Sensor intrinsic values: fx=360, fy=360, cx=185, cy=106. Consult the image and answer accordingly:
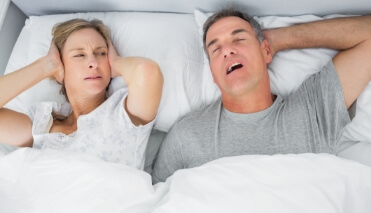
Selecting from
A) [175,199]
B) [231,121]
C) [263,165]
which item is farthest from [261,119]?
[175,199]

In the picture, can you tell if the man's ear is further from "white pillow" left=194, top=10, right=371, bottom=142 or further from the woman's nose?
the woman's nose

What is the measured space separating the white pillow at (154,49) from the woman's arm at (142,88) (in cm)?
13

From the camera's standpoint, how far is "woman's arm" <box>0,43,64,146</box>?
1.14m

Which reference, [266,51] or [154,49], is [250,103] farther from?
Result: [154,49]

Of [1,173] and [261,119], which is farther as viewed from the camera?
[261,119]

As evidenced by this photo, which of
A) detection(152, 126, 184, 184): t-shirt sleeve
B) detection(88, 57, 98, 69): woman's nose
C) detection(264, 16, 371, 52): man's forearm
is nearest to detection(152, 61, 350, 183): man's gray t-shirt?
detection(152, 126, 184, 184): t-shirt sleeve

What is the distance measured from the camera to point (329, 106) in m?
1.09

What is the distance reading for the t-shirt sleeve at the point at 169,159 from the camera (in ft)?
3.89

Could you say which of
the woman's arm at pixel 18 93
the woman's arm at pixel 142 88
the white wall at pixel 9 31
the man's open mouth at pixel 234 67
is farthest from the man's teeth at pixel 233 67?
the white wall at pixel 9 31

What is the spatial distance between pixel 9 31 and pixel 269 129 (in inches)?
43.9

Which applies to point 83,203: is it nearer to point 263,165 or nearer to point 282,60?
point 263,165

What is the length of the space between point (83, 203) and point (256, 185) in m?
0.45

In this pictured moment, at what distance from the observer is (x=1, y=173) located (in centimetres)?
101

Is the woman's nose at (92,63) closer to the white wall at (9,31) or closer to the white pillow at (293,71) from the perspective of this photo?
the white pillow at (293,71)
